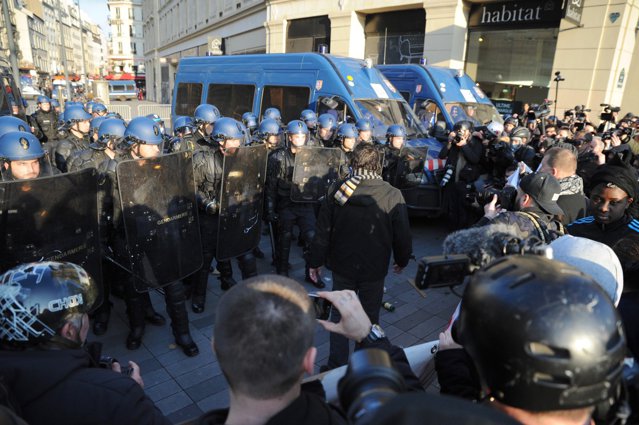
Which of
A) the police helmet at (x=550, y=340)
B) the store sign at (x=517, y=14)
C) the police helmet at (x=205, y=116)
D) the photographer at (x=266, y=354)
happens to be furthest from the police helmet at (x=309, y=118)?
the store sign at (x=517, y=14)

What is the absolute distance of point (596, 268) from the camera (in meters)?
1.47

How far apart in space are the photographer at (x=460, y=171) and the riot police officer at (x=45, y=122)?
8.79 metres

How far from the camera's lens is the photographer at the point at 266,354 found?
104cm

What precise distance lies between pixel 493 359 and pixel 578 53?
A: 1416 cm

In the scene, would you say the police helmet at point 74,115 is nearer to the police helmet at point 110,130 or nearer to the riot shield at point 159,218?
the police helmet at point 110,130

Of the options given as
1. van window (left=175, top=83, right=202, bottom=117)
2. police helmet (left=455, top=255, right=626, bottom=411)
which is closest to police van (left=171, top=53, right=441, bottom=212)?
van window (left=175, top=83, right=202, bottom=117)

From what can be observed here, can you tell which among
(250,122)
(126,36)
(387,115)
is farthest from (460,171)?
(126,36)

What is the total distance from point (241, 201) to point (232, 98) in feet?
22.4

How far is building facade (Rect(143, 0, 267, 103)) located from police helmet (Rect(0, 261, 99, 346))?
1412 centimetres

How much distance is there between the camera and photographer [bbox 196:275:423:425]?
3.41 feet

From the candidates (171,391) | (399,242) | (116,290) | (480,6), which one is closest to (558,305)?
(399,242)

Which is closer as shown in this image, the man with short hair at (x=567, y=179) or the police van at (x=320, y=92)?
the man with short hair at (x=567, y=179)

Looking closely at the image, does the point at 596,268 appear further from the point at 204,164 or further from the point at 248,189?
the point at 204,164

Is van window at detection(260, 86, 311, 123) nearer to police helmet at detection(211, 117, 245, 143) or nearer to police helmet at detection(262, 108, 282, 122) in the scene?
police helmet at detection(262, 108, 282, 122)
